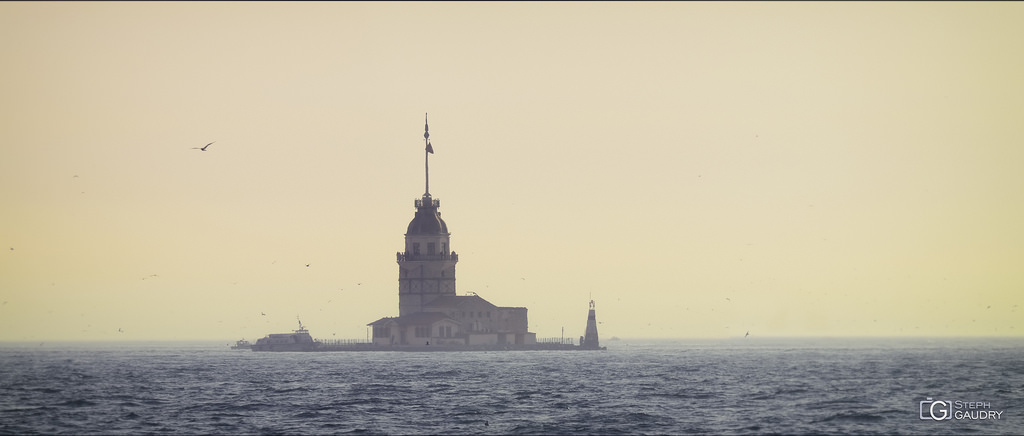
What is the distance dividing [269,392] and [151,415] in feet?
63.1

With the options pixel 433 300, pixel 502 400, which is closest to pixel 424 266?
pixel 433 300

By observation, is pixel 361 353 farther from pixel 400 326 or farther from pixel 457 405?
pixel 457 405

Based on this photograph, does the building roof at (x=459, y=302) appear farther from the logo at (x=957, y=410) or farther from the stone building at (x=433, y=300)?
the logo at (x=957, y=410)

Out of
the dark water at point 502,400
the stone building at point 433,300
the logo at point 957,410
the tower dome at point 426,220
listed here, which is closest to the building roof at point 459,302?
the stone building at point 433,300

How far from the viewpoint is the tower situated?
639 feet

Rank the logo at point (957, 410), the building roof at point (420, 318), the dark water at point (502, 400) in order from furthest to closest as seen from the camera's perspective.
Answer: the building roof at point (420, 318)
the logo at point (957, 410)
the dark water at point (502, 400)

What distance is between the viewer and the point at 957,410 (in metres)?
80.8

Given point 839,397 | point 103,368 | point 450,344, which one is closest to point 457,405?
point 839,397

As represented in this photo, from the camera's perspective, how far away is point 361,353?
19450 cm

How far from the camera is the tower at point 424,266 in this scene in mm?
194625

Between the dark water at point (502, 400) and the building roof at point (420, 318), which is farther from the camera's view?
the building roof at point (420, 318)

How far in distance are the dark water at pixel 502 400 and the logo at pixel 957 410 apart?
69 cm

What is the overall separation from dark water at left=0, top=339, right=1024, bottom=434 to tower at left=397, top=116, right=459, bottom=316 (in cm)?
5388

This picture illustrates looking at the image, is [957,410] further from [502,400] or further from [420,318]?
[420,318]
